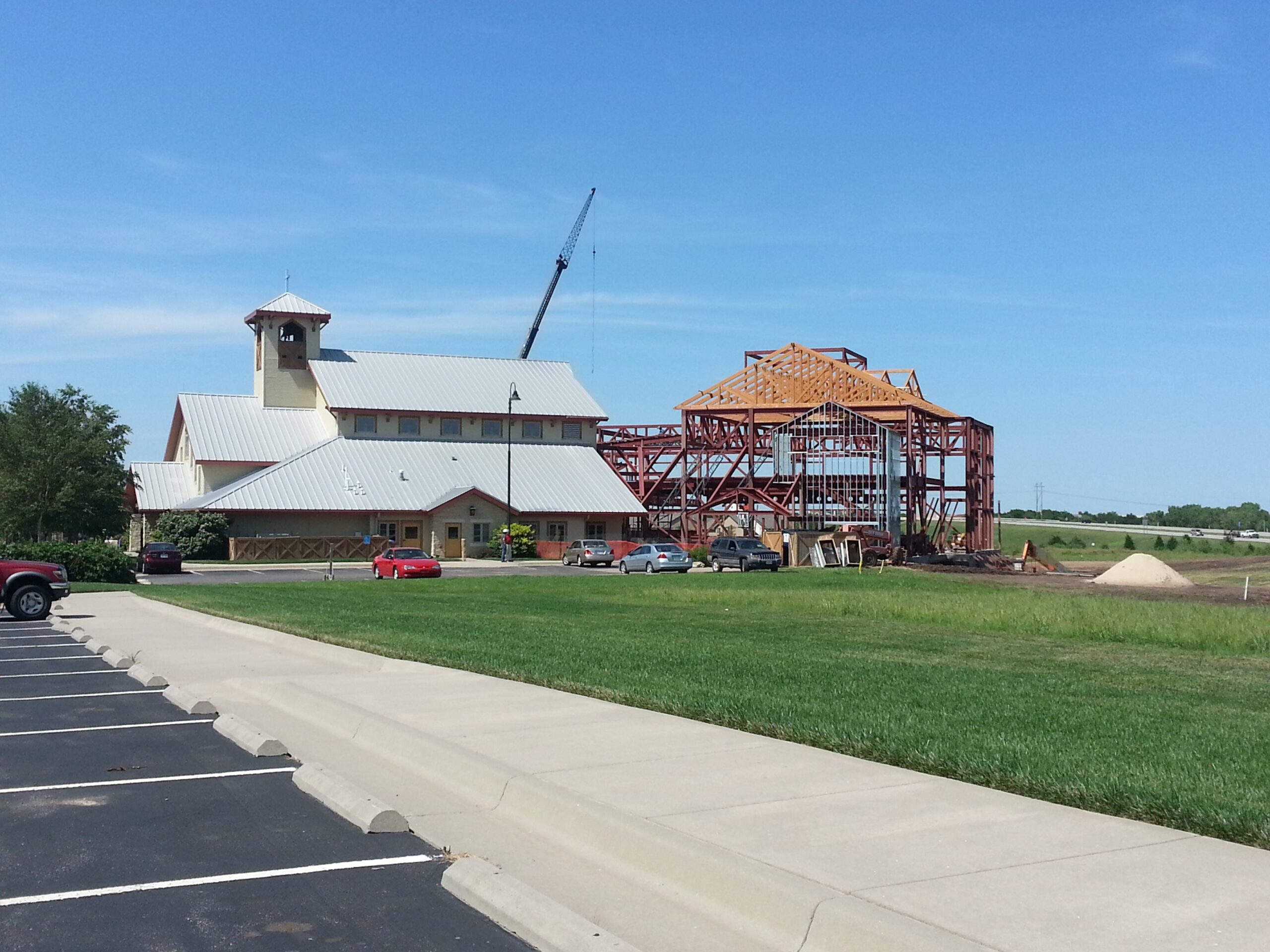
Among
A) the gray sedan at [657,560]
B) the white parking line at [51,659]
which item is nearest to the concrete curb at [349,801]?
the white parking line at [51,659]

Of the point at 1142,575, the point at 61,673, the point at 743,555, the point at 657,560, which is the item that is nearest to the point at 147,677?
the point at 61,673

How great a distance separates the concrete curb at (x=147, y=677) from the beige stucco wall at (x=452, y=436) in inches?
2429

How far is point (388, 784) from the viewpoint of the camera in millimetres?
9766

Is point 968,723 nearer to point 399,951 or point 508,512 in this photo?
point 399,951

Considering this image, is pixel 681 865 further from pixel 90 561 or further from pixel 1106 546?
pixel 1106 546

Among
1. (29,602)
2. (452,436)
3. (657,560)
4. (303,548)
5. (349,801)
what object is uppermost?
(452,436)

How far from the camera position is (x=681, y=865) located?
22.8 ft

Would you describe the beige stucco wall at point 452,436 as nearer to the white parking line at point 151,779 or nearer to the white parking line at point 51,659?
the white parking line at point 51,659

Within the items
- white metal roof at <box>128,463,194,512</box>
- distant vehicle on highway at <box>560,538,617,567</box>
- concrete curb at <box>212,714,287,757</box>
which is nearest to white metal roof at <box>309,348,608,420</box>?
white metal roof at <box>128,463,194,512</box>

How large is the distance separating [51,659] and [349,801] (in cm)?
1292

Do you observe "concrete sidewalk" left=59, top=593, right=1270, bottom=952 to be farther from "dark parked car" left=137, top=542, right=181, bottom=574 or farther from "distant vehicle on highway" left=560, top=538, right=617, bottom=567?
"distant vehicle on highway" left=560, top=538, right=617, bottom=567

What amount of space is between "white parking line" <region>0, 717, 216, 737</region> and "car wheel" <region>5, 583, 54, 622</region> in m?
16.5

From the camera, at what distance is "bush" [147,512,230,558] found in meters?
66.7

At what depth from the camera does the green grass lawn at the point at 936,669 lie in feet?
29.5
